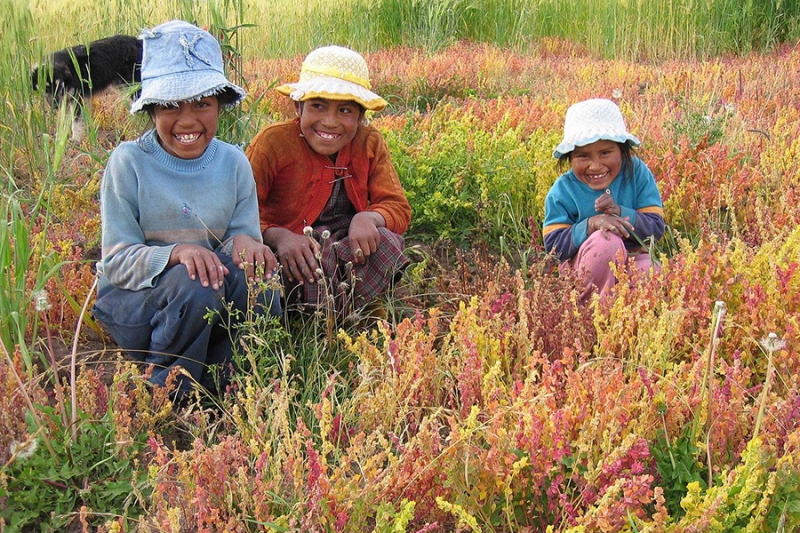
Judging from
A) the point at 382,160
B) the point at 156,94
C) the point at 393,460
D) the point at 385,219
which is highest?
the point at 156,94

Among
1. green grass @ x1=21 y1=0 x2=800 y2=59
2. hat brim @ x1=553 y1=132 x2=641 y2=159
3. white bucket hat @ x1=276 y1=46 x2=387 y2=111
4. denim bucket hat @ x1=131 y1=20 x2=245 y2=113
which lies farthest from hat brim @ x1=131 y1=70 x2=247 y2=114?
green grass @ x1=21 y1=0 x2=800 y2=59

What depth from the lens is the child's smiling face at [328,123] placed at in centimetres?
282

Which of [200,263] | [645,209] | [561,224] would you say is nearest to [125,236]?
[200,263]

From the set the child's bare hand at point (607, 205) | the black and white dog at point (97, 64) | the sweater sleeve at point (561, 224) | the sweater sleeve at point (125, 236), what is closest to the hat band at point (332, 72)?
the sweater sleeve at point (125, 236)

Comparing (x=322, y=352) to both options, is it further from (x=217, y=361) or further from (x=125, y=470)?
(x=125, y=470)

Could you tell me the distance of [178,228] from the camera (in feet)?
8.43

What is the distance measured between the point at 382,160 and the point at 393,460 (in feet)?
5.33

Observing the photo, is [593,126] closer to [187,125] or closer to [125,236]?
[187,125]

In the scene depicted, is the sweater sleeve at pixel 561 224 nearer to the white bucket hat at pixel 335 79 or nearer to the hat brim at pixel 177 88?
the white bucket hat at pixel 335 79

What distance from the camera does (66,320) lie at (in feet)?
9.19

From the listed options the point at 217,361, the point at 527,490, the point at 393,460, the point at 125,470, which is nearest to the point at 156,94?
the point at 217,361

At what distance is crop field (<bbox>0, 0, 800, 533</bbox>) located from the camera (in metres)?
1.75

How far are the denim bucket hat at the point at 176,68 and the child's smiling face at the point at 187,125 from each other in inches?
1.9

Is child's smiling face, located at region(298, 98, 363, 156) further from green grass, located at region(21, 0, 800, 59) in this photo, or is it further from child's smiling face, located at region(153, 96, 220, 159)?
green grass, located at region(21, 0, 800, 59)
